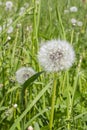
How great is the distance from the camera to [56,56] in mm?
1407

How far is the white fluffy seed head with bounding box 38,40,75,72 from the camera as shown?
4.56 feet

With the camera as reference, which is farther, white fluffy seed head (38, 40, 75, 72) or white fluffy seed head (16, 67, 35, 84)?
white fluffy seed head (16, 67, 35, 84)

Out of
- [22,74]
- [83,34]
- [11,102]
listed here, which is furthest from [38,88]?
[83,34]

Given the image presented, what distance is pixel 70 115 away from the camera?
1673mm

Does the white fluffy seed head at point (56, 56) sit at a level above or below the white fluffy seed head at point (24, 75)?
above

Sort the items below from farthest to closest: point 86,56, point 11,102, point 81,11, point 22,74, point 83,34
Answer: point 81,11, point 83,34, point 86,56, point 11,102, point 22,74

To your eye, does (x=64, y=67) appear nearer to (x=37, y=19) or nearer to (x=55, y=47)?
(x=55, y=47)

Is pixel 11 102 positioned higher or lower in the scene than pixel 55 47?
lower

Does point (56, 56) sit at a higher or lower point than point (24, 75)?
higher

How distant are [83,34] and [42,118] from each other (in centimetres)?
173

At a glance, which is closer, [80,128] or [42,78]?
[80,128]

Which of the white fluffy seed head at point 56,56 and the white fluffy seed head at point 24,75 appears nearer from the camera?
the white fluffy seed head at point 56,56

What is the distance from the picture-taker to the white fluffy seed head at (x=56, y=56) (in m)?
1.39

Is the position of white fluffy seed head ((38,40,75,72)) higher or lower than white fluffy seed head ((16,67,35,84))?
higher
